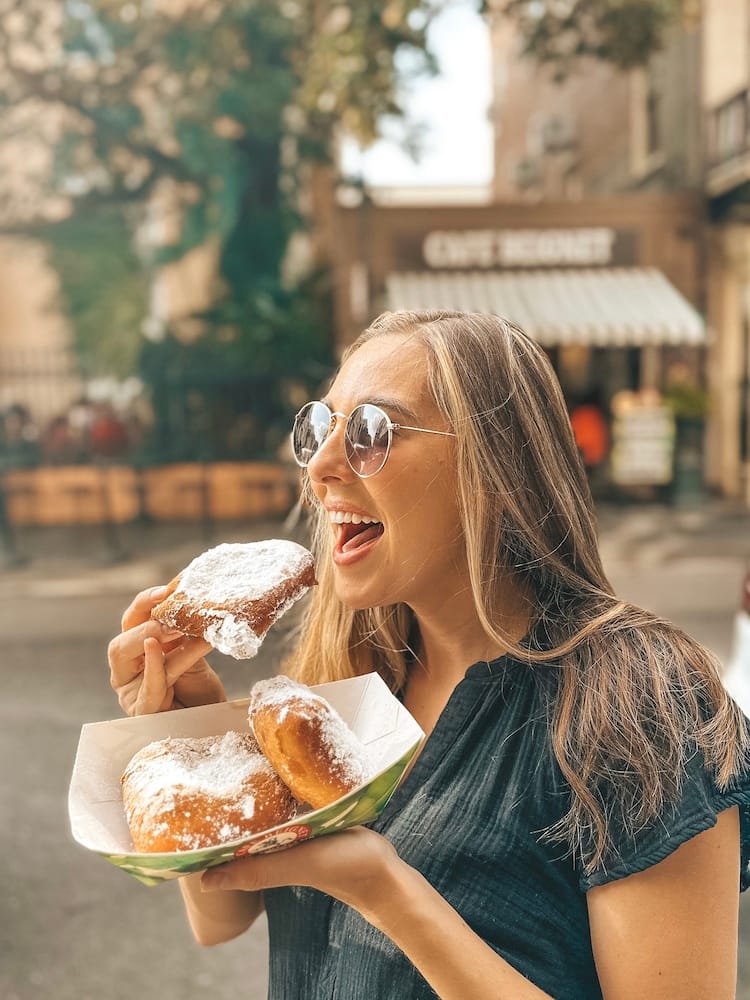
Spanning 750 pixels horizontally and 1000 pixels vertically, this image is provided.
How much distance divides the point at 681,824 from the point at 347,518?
2.17 ft

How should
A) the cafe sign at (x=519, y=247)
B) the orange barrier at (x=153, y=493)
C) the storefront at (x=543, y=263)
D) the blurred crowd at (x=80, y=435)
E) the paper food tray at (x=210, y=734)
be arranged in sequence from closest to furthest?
1. the paper food tray at (x=210, y=734)
2. the storefront at (x=543, y=263)
3. the blurred crowd at (x=80, y=435)
4. the orange barrier at (x=153, y=493)
5. the cafe sign at (x=519, y=247)

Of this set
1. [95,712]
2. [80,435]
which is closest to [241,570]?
[95,712]

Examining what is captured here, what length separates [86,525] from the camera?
14859mm

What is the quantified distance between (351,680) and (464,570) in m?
0.25

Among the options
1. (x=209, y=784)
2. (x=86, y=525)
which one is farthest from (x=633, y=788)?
(x=86, y=525)

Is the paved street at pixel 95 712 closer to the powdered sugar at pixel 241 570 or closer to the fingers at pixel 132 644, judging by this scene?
the fingers at pixel 132 644

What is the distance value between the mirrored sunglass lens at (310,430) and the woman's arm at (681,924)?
0.82m

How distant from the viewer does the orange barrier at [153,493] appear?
588 inches

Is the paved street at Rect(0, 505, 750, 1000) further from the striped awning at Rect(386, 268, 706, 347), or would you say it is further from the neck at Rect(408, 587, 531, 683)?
the striped awning at Rect(386, 268, 706, 347)

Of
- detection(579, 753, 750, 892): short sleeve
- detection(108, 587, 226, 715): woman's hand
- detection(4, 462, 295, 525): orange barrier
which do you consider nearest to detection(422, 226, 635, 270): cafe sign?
detection(4, 462, 295, 525): orange barrier

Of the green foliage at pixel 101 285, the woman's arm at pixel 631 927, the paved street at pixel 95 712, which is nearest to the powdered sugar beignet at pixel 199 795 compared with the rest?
the woman's arm at pixel 631 927

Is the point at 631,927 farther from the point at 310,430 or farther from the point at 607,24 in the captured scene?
→ the point at 607,24

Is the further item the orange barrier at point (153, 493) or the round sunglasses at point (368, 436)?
the orange barrier at point (153, 493)

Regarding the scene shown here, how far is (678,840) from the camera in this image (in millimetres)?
1294
